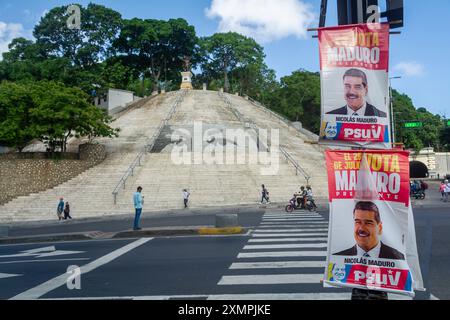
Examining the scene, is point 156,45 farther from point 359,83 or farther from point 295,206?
point 359,83

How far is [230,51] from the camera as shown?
8262cm

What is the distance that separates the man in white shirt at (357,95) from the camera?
17.2 ft

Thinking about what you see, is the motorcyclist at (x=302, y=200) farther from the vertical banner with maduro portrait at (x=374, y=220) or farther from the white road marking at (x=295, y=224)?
the vertical banner with maduro portrait at (x=374, y=220)

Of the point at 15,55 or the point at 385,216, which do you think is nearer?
the point at 385,216

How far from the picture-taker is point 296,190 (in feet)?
101

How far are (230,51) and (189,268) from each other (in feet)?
251

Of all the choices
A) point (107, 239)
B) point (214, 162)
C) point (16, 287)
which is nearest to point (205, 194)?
point (214, 162)

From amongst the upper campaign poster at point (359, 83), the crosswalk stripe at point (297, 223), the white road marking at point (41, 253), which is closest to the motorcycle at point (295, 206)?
the crosswalk stripe at point (297, 223)

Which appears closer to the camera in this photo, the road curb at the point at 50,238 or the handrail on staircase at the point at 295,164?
the road curb at the point at 50,238

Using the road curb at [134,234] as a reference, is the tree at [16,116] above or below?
above

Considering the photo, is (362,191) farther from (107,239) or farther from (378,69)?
(107,239)

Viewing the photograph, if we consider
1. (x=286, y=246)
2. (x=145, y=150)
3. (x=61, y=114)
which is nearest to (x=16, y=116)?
(x=61, y=114)
